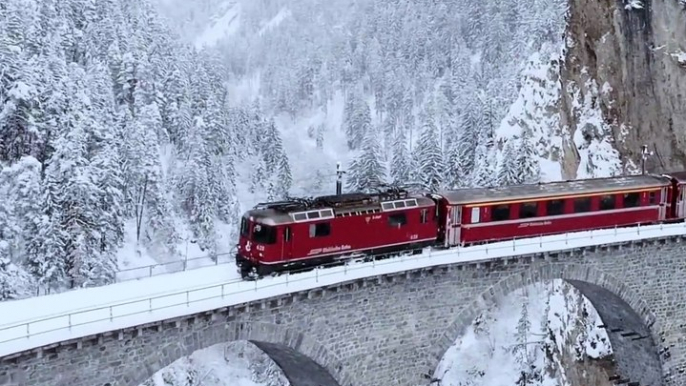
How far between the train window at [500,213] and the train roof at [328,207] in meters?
2.93

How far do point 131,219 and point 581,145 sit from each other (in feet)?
125

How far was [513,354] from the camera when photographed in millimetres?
56344

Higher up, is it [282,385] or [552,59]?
[552,59]

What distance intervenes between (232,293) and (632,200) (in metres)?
20.7

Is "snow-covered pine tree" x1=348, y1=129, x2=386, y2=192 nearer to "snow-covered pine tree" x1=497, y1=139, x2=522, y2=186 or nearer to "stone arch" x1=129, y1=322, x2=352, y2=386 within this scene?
"snow-covered pine tree" x1=497, y1=139, x2=522, y2=186

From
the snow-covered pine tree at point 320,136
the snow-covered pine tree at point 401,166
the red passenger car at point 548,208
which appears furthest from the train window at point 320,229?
the snow-covered pine tree at point 320,136

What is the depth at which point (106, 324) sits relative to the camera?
19.9 m

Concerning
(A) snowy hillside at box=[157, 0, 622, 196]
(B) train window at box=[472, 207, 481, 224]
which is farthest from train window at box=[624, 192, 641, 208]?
(A) snowy hillside at box=[157, 0, 622, 196]

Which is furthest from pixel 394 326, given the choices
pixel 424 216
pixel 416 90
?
pixel 416 90

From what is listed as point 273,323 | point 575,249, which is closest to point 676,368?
point 575,249

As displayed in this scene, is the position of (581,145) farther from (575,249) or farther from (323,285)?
(323,285)

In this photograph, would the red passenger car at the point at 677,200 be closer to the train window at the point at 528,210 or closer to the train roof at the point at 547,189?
the train roof at the point at 547,189

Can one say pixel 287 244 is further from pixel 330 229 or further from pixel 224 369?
pixel 224 369

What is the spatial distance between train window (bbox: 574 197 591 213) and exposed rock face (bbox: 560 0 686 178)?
638 inches
